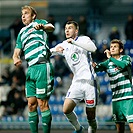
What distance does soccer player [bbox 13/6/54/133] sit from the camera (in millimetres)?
8875

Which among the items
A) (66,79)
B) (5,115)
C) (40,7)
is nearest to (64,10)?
(40,7)

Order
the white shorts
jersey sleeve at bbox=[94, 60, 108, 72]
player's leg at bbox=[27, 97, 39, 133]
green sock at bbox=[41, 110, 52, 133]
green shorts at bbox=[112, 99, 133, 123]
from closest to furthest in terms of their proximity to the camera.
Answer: green sock at bbox=[41, 110, 52, 133], player's leg at bbox=[27, 97, 39, 133], the white shorts, green shorts at bbox=[112, 99, 133, 123], jersey sleeve at bbox=[94, 60, 108, 72]

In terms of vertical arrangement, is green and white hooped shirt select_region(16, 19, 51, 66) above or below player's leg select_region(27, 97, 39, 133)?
above

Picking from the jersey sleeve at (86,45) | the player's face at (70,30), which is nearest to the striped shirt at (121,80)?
the jersey sleeve at (86,45)

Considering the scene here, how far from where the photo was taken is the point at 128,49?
1819cm

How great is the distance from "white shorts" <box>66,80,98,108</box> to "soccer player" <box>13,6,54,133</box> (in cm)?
43

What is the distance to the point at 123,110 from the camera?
9.48m

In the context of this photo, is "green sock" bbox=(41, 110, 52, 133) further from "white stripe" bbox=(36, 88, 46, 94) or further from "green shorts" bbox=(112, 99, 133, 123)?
"green shorts" bbox=(112, 99, 133, 123)

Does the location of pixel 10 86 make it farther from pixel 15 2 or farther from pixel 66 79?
pixel 15 2

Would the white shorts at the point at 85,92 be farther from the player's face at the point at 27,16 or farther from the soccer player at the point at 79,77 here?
the player's face at the point at 27,16

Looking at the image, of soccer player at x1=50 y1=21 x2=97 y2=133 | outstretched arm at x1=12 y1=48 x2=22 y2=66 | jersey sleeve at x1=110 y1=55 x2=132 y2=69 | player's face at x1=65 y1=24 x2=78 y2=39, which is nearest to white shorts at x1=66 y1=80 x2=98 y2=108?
soccer player at x1=50 y1=21 x2=97 y2=133

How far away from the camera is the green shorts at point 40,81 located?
8.88 metres

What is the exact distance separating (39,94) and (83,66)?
2.89 ft

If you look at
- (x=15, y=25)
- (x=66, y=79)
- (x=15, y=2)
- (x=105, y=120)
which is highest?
(x=15, y=2)
